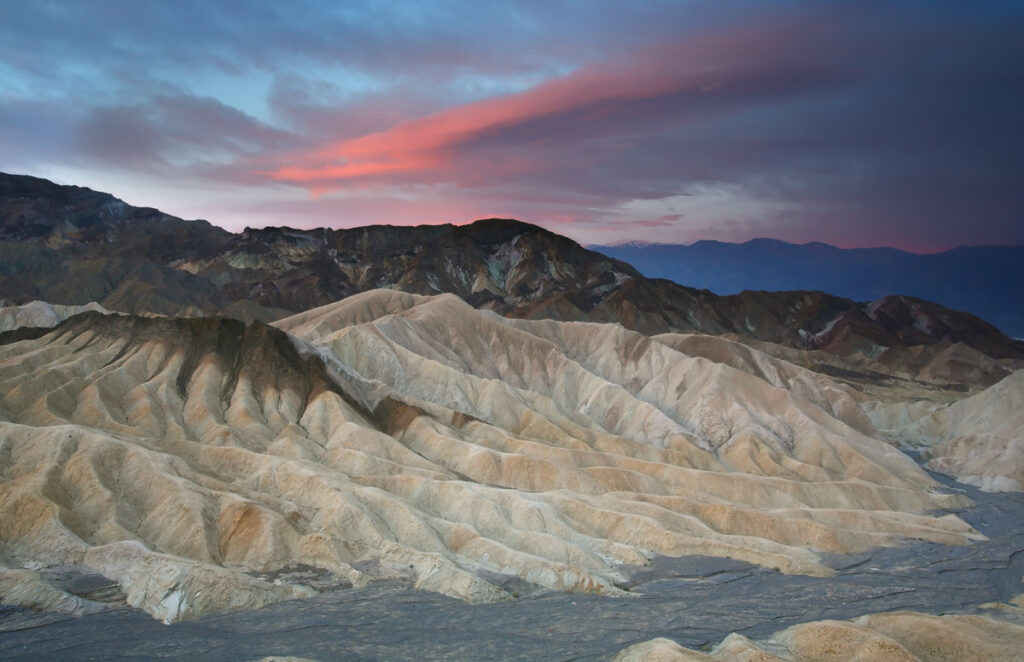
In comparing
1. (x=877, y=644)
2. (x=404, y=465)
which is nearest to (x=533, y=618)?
(x=877, y=644)

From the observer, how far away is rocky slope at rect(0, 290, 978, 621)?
2491 inches

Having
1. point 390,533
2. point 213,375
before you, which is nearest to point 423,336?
point 213,375

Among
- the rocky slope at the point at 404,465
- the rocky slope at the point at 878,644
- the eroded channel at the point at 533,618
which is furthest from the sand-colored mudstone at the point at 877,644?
the rocky slope at the point at 404,465

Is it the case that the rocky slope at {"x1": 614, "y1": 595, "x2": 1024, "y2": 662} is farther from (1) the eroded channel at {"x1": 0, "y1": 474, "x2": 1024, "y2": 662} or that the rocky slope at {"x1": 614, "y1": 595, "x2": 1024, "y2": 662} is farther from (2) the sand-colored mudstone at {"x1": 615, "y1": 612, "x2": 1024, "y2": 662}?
(1) the eroded channel at {"x1": 0, "y1": 474, "x2": 1024, "y2": 662}

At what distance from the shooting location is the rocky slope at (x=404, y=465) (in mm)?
63281

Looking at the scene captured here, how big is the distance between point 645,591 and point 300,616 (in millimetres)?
27866

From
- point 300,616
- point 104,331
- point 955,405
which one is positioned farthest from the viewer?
point 955,405

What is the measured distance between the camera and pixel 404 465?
88.4 m

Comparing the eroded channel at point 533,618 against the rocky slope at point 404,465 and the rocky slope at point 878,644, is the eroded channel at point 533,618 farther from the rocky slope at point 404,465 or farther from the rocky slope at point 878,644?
the rocky slope at point 878,644

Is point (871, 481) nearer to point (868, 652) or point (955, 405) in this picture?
point (955, 405)

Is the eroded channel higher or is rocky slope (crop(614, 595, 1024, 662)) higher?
rocky slope (crop(614, 595, 1024, 662))

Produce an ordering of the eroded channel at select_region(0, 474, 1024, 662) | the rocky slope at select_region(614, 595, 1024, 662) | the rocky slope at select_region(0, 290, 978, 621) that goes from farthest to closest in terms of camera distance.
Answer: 1. the rocky slope at select_region(0, 290, 978, 621)
2. the eroded channel at select_region(0, 474, 1024, 662)
3. the rocky slope at select_region(614, 595, 1024, 662)

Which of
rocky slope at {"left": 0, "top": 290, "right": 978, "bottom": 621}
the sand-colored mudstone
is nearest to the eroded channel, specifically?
rocky slope at {"left": 0, "top": 290, "right": 978, "bottom": 621}

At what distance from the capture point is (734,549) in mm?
73438
